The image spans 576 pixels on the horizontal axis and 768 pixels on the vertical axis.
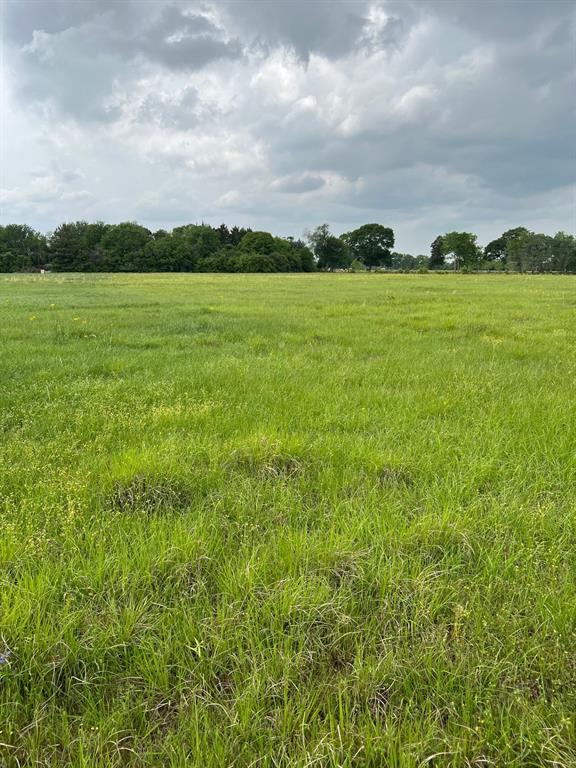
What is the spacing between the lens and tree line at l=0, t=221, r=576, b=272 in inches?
3930

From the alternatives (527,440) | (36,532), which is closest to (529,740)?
(36,532)

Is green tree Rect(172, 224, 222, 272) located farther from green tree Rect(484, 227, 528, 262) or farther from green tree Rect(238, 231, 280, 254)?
green tree Rect(484, 227, 528, 262)

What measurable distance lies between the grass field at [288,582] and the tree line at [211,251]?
92410 millimetres

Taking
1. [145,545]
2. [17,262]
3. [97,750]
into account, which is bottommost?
[97,750]

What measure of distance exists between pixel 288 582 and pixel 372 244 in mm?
147503

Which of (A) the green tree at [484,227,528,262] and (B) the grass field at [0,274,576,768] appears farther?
(A) the green tree at [484,227,528,262]

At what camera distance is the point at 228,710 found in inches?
66.3

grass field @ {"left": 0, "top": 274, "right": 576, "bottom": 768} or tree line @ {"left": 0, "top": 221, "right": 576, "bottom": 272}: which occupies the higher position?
tree line @ {"left": 0, "top": 221, "right": 576, "bottom": 272}

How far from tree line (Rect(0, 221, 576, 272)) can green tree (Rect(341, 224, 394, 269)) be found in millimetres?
6459

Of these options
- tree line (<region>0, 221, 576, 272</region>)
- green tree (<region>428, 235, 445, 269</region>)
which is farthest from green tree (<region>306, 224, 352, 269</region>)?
green tree (<region>428, 235, 445, 269</region>)

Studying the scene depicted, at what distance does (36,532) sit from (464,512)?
2829 mm

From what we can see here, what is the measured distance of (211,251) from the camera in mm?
118000

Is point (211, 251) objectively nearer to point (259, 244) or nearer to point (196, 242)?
point (196, 242)

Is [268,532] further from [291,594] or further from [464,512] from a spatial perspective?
[464,512]
